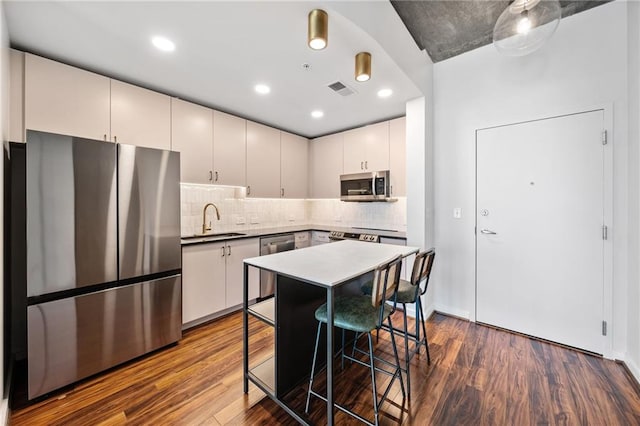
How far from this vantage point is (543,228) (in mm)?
2453

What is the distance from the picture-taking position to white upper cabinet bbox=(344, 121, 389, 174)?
357cm

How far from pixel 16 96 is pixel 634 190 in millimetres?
4640

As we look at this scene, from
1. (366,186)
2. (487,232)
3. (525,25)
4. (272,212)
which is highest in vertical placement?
(525,25)

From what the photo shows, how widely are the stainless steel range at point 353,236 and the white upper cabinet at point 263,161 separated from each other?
3.44ft

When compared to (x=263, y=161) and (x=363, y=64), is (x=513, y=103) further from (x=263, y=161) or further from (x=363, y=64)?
(x=263, y=161)

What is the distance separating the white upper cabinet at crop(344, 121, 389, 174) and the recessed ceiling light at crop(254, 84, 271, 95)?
5.19 feet

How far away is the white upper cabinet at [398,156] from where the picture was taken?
339cm

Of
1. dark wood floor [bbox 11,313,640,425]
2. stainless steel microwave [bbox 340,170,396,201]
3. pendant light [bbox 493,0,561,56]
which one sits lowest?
dark wood floor [bbox 11,313,640,425]

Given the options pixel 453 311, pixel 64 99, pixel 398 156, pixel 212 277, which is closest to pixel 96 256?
pixel 212 277

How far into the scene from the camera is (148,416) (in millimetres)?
1596

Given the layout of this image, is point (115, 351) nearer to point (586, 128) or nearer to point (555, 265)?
point (555, 265)

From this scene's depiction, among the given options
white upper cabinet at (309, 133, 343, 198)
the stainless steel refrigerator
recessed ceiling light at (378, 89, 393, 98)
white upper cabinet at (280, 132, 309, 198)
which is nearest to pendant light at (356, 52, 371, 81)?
recessed ceiling light at (378, 89, 393, 98)

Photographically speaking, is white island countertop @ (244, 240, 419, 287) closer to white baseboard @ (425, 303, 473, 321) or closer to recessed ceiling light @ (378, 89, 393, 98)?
white baseboard @ (425, 303, 473, 321)

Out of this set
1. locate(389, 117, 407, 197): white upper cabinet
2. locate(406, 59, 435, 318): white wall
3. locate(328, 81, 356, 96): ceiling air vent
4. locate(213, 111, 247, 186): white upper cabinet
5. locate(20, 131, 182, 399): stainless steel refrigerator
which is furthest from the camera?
locate(389, 117, 407, 197): white upper cabinet
